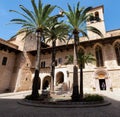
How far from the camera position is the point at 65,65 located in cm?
2575

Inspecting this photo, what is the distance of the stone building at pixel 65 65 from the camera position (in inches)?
883

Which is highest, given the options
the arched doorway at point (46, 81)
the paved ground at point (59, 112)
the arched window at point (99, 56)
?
the arched window at point (99, 56)

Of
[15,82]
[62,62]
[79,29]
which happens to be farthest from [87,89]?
[15,82]

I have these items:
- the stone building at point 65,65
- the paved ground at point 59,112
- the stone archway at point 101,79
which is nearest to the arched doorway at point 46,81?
the stone building at point 65,65

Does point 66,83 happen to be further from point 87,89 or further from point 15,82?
point 15,82

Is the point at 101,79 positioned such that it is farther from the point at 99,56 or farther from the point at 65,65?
the point at 65,65

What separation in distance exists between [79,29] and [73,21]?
1226 mm

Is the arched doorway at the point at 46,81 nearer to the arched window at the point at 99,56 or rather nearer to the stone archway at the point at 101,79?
the stone archway at the point at 101,79

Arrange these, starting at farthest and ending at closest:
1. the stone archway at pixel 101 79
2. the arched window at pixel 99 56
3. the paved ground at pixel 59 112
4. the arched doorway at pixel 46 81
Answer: the arched doorway at pixel 46 81 → the arched window at pixel 99 56 → the stone archway at pixel 101 79 → the paved ground at pixel 59 112

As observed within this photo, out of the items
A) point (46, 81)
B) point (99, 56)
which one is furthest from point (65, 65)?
point (46, 81)

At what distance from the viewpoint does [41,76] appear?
2764 cm

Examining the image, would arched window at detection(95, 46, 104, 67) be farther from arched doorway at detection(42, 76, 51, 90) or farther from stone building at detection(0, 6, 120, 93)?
arched doorway at detection(42, 76, 51, 90)

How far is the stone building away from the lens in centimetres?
2242

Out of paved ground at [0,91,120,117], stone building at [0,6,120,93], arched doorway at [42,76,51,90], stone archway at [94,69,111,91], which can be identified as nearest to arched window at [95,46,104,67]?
stone building at [0,6,120,93]
